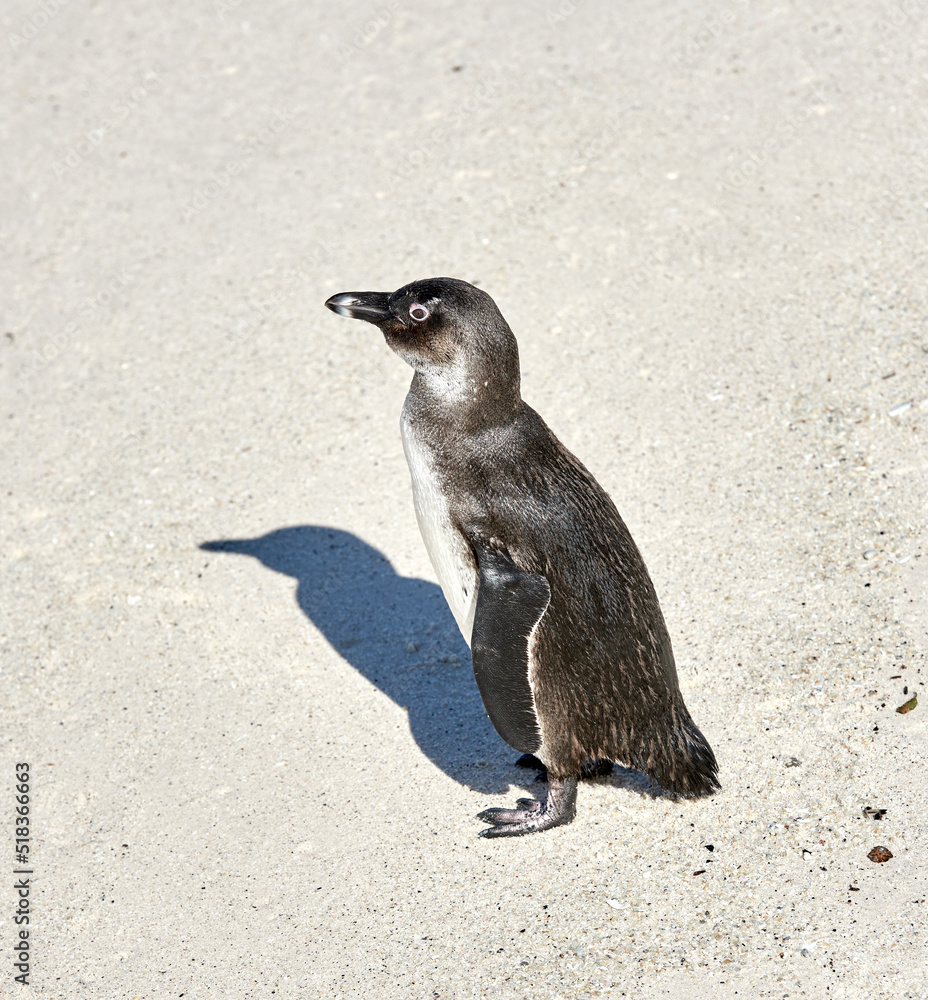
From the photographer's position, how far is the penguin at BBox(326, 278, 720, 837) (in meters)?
3.56

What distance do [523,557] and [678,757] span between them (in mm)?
925

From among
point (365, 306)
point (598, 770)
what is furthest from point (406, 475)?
point (598, 770)

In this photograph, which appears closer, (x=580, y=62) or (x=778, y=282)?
(x=778, y=282)

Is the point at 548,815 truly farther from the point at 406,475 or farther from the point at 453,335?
the point at 406,475

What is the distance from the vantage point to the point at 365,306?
381 cm

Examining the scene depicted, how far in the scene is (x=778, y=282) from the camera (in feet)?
21.0

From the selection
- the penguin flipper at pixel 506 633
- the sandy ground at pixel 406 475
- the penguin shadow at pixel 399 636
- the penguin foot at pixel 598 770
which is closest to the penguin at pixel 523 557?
the penguin flipper at pixel 506 633

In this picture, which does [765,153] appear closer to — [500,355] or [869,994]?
[500,355]

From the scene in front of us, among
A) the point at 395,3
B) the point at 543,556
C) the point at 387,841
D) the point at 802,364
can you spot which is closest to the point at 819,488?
the point at 802,364

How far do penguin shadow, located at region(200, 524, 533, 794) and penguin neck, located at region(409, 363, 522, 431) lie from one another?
143 cm

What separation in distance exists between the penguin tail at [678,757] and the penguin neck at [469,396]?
1.17 m


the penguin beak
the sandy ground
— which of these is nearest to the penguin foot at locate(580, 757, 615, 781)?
the sandy ground

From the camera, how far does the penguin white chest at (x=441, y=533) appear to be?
3.68 m

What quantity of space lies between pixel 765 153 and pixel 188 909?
225 inches
